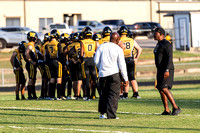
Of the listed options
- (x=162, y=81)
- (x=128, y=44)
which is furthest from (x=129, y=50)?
(x=162, y=81)

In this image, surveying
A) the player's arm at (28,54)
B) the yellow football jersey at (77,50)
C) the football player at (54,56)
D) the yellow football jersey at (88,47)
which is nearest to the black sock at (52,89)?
the football player at (54,56)

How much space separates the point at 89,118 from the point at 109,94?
0.77 m

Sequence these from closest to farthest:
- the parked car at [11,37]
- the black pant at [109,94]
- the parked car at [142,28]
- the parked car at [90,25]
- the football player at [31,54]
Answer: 1. the black pant at [109,94]
2. the football player at [31,54]
3. the parked car at [11,37]
4. the parked car at [90,25]
5. the parked car at [142,28]

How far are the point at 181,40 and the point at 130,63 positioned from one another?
25.6 meters

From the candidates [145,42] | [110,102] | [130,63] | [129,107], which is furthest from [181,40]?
[110,102]

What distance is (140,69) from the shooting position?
34.3 meters

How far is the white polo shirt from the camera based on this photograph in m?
11.5

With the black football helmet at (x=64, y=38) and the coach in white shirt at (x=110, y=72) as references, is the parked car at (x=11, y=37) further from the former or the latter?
the coach in white shirt at (x=110, y=72)

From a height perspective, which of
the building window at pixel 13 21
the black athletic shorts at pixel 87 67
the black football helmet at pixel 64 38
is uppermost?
the building window at pixel 13 21

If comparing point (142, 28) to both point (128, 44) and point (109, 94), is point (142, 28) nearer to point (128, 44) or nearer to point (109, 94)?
point (128, 44)

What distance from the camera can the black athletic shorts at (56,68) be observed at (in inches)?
682

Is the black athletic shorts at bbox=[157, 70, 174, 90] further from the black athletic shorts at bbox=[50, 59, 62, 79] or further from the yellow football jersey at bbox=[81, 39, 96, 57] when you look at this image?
the black athletic shorts at bbox=[50, 59, 62, 79]

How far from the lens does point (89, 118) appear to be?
11.9m

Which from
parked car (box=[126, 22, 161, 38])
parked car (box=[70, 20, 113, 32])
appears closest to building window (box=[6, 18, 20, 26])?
parked car (box=[70, 20, 113, 32])
